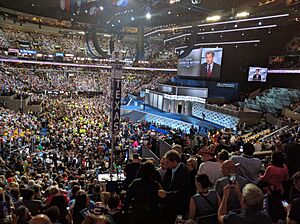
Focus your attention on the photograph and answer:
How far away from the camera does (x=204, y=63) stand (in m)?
28.2

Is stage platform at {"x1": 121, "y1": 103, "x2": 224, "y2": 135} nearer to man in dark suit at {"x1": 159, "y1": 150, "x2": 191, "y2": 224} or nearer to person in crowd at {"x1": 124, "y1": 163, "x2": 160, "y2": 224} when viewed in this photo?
man in dark suit at {"x1": 159, "y1": 150, "x2": 191, "y2": 224}

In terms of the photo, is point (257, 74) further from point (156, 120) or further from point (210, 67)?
point (156, 120)

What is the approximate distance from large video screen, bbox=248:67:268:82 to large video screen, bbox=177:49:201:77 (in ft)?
18.3

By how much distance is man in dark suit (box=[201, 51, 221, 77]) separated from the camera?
26953 mm

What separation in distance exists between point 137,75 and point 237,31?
24363mm

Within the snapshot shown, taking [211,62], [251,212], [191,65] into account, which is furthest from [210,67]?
[251,212]

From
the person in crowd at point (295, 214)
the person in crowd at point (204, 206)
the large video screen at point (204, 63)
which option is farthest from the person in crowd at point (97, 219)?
the large video screen at point (204, 63)

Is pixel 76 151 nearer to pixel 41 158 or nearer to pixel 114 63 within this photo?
pixel 41 158

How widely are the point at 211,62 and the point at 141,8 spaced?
9.31 meters

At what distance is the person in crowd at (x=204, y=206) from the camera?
294 centimetres

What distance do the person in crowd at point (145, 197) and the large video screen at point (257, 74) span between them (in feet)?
76.2

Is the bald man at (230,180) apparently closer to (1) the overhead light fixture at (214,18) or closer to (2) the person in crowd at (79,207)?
(2) the person in crowd at (79,207)

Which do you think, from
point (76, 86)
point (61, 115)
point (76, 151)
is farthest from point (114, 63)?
point (76, 86)

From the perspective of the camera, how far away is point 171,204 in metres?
3.36
